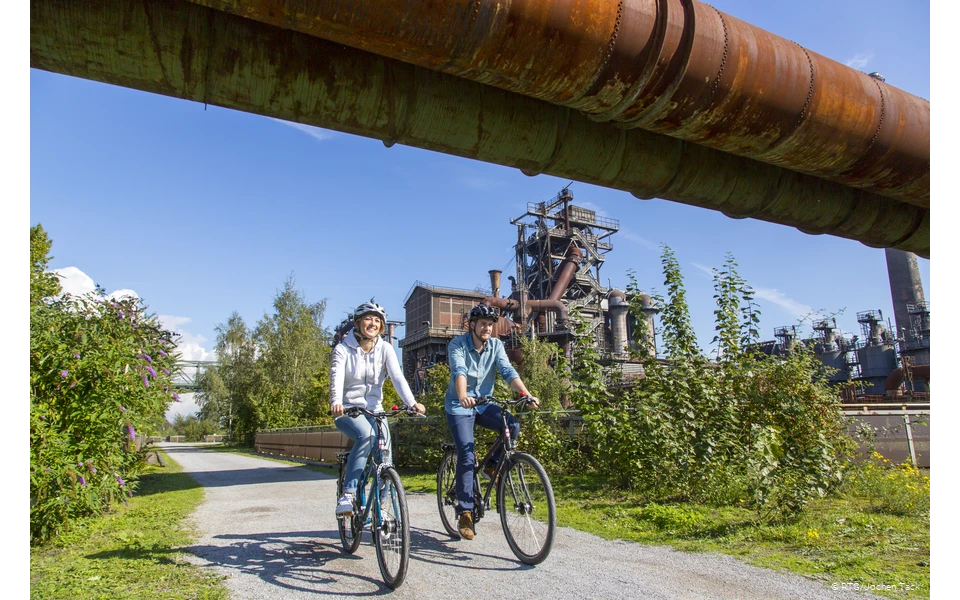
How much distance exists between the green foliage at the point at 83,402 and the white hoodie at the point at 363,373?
2.68 m

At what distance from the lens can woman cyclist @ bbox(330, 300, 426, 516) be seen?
4.31 meters

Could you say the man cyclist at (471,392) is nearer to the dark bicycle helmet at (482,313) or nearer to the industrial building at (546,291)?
the dark bicycle helmet at (482,313)

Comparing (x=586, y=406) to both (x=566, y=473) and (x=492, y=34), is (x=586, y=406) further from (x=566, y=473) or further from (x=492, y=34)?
(x=492, y=34)

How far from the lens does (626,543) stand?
16.2ft

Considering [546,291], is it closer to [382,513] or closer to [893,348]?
[893,348]

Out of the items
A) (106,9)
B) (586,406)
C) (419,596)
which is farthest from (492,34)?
(586,406)

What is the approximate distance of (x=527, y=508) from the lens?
14.0ft

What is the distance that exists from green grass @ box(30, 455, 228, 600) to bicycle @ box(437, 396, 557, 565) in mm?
2021

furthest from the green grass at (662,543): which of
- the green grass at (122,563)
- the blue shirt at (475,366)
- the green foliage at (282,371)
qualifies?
the green foliage at (282,371)

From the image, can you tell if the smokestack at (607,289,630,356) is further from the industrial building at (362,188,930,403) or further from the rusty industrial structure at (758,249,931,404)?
the rusty industrial structure at (758,249,931,404)

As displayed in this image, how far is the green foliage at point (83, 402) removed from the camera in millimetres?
5062

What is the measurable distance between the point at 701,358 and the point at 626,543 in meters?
3.31

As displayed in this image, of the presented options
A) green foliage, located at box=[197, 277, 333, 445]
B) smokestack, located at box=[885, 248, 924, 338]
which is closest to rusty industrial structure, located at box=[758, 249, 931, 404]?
smokestack, located at box=[885, 248, 924, 338]

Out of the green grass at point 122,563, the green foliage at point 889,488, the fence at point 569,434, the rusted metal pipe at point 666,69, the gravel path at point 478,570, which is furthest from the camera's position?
the fence at point 569,434
